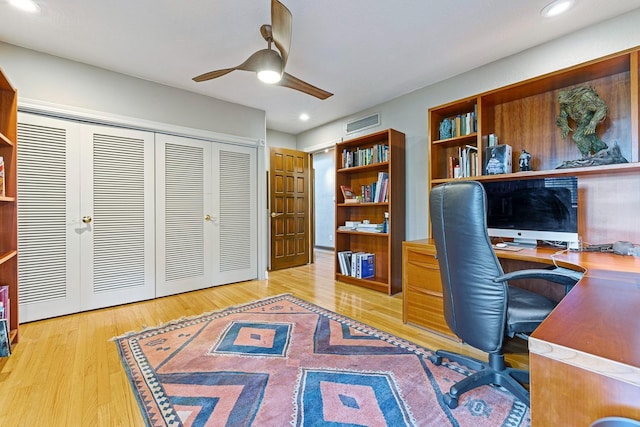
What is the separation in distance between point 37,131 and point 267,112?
2.53 meters

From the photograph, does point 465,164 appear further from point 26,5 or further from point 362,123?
point 26,5

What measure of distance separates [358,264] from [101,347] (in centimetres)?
267

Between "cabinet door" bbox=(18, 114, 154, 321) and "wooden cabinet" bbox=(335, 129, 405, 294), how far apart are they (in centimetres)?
239

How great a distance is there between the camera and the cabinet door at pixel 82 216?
253 cm

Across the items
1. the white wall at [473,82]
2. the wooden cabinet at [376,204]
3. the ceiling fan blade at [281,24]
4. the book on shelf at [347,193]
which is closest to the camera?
the ceiling fan blade at [281,24]

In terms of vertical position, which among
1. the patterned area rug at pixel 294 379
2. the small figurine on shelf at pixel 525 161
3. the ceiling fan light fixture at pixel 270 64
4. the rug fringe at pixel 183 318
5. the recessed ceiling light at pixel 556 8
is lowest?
the patterned area rug at pixel 294 379

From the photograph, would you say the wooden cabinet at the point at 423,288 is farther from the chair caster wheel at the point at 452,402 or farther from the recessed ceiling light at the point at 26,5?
the recessed ceiling light at the point at 26,5

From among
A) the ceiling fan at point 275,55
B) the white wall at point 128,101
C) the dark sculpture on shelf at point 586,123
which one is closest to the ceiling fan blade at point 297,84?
the ceiling fan at point 275,55

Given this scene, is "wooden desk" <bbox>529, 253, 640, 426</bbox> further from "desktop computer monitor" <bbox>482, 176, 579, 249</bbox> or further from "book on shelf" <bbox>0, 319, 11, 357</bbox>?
"book on shelf" <bbox>0, 319, 11, 357</bbox>

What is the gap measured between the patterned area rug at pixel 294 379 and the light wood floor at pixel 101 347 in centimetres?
13

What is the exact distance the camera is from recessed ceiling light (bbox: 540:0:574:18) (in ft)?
6.38

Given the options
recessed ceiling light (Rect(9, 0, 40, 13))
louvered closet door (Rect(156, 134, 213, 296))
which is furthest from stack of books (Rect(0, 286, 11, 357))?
recessed ceiling light (Rect(9, 0, 40, 13))

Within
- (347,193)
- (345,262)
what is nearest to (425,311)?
(345,262)

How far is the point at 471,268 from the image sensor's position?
4.52 feet
